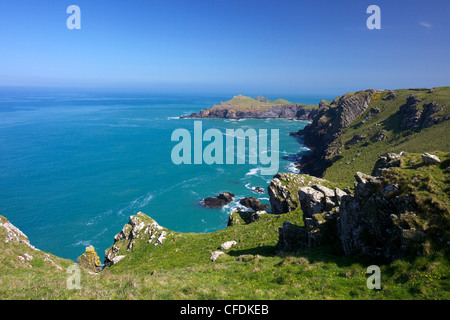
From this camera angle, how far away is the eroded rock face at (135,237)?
41594mm

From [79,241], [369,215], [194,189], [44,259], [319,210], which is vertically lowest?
[79,241]

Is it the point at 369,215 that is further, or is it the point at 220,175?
the point at 220,175

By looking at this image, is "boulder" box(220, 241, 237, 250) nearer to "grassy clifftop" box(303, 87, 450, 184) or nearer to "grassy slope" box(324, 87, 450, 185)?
"grassy slope" box(324, 87, 450, 185)

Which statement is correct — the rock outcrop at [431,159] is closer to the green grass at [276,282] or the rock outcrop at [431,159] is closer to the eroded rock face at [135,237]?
the green grass at [276,282]

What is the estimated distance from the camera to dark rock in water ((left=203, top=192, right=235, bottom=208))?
81.4m

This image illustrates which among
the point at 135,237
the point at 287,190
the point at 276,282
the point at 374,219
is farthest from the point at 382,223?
the point at 135,237

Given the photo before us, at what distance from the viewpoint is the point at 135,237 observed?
44.0 m

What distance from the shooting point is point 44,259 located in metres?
28.0

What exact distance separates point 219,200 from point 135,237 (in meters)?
41.9

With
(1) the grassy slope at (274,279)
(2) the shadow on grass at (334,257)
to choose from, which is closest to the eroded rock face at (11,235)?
(1) the grassy slope at (274,279)

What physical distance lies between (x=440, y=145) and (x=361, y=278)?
8013cm

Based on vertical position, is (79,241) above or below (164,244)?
below
